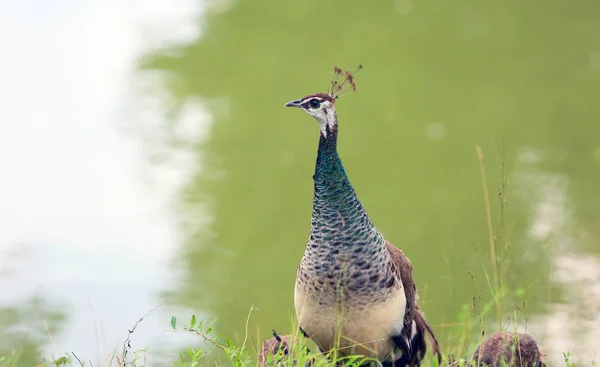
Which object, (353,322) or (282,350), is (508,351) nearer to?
(353,322)

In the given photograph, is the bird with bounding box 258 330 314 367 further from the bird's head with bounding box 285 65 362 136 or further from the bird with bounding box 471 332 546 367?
the bird's head with bounding box 285 65 362 136

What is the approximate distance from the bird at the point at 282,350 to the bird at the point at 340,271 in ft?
0.30

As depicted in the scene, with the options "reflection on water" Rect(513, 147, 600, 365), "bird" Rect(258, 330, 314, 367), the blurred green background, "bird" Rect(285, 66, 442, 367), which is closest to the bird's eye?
"bird" Rect(285, 66, 442, 367)

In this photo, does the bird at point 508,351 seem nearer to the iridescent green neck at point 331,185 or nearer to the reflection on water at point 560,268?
the iridescent green neck at point 331,185

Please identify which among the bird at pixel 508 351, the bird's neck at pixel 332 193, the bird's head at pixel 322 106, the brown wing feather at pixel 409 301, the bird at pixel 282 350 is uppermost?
the bird's head at pixel 322 106

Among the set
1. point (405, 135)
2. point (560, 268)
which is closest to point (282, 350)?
point (560, 268)

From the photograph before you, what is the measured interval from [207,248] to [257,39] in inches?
91.5

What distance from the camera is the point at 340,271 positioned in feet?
9.98

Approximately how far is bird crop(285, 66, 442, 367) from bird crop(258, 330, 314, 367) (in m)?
0.09

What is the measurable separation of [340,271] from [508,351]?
0.59 metres

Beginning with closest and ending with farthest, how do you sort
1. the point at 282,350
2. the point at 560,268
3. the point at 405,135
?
the point at 282,350, the point at 560,268, the point at 405,135

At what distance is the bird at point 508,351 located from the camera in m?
3.01

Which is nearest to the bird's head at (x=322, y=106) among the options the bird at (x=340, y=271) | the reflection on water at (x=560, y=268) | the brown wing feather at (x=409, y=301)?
the bird at (x=340, y=271)

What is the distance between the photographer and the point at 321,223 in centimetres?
309
